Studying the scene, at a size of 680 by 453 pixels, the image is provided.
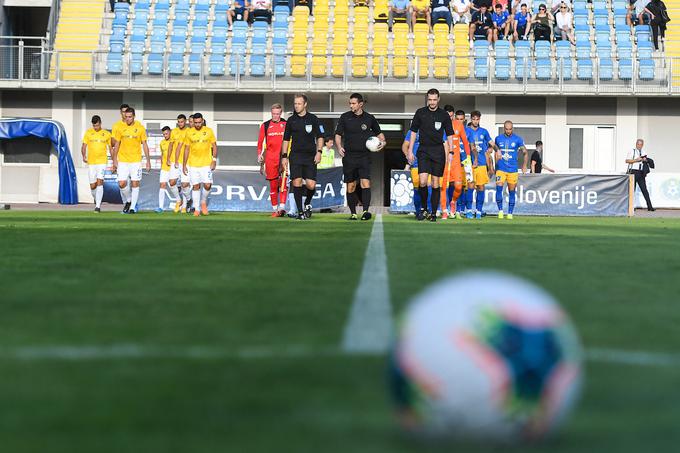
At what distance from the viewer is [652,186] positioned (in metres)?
34.8

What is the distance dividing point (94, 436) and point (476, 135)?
20726 mm

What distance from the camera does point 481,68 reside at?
34.6 meters

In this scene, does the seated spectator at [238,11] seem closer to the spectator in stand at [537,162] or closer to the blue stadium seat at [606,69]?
the spectator in stand at [537,162]

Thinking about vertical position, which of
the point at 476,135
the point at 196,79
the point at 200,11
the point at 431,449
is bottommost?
the point at 431,449

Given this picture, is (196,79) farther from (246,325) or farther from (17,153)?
(246,325)

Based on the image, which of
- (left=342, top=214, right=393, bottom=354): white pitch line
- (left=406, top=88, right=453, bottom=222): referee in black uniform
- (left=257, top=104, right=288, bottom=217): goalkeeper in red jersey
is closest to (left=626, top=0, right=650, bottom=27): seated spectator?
(left=257, top=104, right=288, bottom=217): goalkeeper in red jersey

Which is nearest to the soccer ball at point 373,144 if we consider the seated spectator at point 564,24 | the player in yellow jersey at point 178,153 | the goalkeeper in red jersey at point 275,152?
the goalkeeper in red jersey at point 275,152

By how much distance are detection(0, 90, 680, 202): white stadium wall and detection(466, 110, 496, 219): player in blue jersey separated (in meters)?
12.7

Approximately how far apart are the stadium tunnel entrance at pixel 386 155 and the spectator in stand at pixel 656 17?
9.09 meters

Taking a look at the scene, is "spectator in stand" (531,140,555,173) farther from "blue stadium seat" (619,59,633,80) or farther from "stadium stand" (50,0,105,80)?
"stadium stand" (50,0,105,80)

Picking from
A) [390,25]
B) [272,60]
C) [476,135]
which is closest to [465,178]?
[476,135]

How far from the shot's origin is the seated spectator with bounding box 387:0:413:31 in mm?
37938

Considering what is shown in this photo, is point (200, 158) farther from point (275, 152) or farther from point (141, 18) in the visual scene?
point (141, 18)

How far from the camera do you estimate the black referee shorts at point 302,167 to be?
1980cm
